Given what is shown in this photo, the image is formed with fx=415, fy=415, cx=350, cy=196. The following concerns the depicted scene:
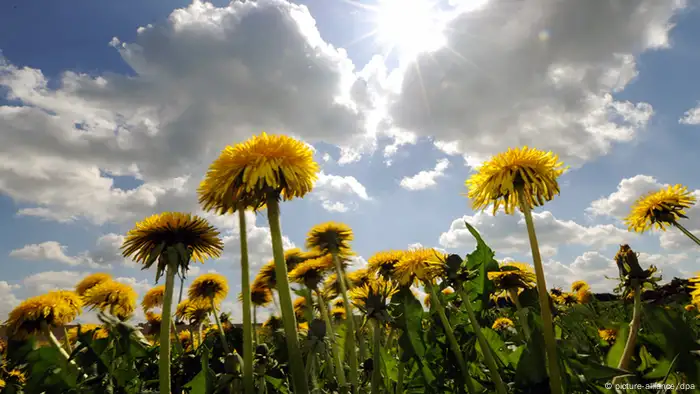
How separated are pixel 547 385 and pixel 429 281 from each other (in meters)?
0.94

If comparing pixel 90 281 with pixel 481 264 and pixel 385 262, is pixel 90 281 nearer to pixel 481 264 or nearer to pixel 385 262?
pixel 385 262

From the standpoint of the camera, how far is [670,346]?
2.15m

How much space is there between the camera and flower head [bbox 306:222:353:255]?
5.41m

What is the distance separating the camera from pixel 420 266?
119 inches

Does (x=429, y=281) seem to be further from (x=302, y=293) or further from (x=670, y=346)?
(x=302, y=293)

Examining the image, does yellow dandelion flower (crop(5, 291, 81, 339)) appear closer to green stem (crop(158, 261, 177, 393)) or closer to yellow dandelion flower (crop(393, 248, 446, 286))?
green stem (crop(158, 261, 177, 393))

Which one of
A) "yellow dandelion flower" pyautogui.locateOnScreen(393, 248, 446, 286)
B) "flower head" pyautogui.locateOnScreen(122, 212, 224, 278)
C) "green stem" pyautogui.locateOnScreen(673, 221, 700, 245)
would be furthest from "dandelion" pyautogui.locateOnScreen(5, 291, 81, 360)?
"green stem" pyautogui.locateOnScreen(673, 221, 700, 245)

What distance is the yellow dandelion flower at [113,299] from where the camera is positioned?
4.77 meters

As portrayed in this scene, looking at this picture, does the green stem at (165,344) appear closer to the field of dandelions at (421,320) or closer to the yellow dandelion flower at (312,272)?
the field of dandelions at (421,320)

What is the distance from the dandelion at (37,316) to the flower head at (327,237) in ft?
A: 9.21

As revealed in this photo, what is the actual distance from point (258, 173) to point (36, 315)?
327 centimetres

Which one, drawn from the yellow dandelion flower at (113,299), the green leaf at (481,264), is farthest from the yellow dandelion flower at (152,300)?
the green leaf at (481,264)

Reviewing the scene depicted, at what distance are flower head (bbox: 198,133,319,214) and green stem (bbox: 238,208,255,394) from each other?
0.15 m

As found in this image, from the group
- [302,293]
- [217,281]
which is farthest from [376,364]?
[217,281]
